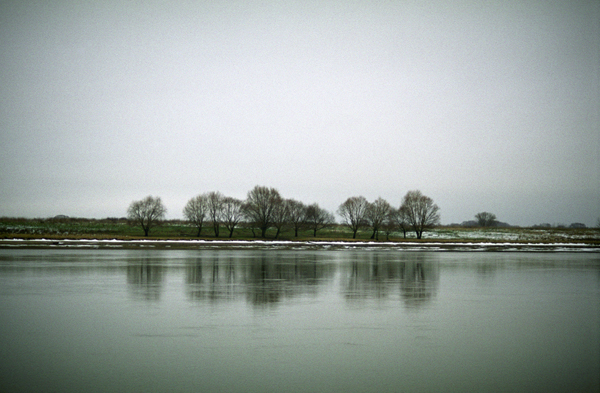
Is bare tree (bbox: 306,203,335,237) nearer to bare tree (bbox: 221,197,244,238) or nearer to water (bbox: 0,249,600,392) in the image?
bare tree (bbox: 221,197,244,238)

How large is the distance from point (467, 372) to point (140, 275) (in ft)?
52.3

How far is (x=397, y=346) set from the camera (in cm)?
846

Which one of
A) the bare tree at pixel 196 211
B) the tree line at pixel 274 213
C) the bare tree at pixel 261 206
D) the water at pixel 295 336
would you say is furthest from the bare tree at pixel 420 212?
the water at pixel 295 336

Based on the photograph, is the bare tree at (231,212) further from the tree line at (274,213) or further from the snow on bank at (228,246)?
the snow on bank at (228,246)

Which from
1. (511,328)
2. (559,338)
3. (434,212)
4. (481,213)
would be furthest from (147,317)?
(481,213)

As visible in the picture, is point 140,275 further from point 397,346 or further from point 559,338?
point 559,338

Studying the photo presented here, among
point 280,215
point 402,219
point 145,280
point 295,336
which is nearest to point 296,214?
point 280,215

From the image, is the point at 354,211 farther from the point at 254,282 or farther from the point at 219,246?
the point at 254,282

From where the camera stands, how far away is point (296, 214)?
3371 inches

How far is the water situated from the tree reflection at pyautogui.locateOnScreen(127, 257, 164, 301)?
13cm

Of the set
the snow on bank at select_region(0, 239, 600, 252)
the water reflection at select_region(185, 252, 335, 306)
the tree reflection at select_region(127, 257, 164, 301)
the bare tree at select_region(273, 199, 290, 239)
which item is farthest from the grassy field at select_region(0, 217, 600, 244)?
the water reflection at select_region(185, 252, 335, 306)

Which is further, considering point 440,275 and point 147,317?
point 440,275

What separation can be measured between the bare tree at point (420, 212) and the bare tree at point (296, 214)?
19379 mm

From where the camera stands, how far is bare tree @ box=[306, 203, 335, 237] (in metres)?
88.1
